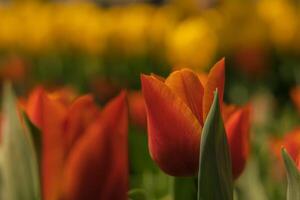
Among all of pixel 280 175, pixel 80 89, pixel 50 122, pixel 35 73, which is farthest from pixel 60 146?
pixel 35 73

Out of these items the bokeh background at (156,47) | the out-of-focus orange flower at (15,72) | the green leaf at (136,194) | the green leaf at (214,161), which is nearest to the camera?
the green leaf at (214,161)

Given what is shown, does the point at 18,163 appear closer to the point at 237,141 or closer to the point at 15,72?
the point at 237,141

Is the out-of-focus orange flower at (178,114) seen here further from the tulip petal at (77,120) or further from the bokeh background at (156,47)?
the bokeh background at (156,47)

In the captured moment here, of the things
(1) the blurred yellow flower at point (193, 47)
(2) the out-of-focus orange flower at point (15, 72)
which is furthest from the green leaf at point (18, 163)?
(1) the blurred yellow flower at point (193, 47)

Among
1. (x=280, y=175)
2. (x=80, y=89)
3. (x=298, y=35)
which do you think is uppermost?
(x=298, y=35)

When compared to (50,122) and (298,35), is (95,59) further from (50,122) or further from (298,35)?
(50,122)

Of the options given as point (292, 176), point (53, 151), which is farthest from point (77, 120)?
point (292, 176)

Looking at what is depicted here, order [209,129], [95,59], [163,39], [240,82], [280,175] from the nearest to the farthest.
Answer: [209,129] < [280,175] < [240,82] < [163,39] < [95,59]
